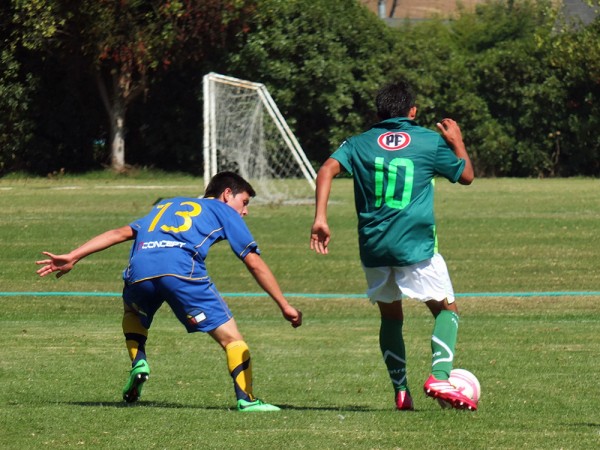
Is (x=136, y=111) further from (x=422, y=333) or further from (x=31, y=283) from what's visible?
(x=422, y=333)

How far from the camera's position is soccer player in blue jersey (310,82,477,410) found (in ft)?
23.3

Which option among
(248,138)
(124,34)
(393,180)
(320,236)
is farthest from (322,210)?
(124,34)

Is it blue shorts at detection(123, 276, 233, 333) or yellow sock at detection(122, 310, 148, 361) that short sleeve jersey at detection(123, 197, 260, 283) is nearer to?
blue shorts at detection(123, 276, 233, 333)

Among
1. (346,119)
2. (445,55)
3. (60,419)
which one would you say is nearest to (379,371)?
(60,419)

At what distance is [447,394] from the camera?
6.91m

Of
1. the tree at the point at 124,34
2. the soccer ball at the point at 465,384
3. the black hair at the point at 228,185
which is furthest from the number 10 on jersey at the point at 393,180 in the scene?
the tree at the point at 124,34

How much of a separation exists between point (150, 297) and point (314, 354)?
317cm

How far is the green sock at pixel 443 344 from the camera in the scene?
23.3 ft

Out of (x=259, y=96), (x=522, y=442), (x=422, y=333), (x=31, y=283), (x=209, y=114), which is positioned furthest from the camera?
(x=259, y=96)

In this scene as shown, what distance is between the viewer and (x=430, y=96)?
39688 millimetres

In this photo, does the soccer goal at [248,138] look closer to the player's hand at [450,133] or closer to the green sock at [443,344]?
the player's hand at [450,133]

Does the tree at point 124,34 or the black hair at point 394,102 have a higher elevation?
the black hair at point 394,102

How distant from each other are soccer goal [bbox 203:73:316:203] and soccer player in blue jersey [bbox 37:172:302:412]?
17427mm

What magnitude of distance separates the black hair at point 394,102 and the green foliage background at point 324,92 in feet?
96.8
